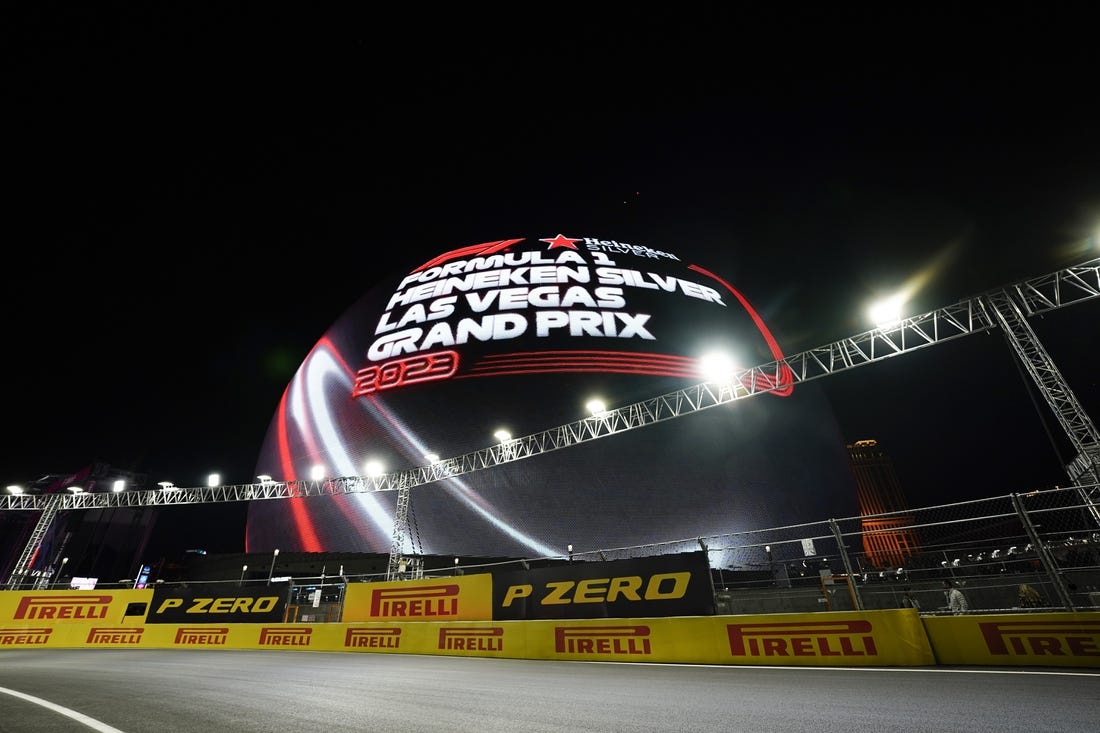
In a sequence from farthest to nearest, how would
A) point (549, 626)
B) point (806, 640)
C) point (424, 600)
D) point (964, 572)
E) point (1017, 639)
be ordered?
point (964, 572), point (424, 600), point (549, 626), point (806, 640), point (1017, 639)

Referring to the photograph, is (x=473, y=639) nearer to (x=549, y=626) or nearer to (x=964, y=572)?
(x=549, y=626)

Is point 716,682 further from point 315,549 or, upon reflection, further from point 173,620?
point 315,549

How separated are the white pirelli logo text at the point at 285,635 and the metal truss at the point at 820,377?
4.43 metres

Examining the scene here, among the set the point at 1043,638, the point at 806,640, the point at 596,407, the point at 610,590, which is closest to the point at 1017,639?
the point at 1043,638

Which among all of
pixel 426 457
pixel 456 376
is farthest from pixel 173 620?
pixel 456 376

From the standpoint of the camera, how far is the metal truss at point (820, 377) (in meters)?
12.0

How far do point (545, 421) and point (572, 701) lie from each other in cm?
1887

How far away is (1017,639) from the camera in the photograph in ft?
15.7

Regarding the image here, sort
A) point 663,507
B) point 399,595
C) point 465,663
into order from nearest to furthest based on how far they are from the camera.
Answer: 1. point 465,663
2. point 399,595
3. point 663,507

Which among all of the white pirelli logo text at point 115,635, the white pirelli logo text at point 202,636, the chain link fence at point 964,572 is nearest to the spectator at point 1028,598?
the chain link fence at point 964,572

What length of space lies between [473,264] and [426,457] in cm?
1158

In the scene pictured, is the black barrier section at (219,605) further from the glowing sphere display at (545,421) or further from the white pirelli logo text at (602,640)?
the glowing sphere display at (545,421)

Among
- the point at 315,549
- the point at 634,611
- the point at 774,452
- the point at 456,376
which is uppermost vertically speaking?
the point at 456,376

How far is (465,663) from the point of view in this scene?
7133 mm
